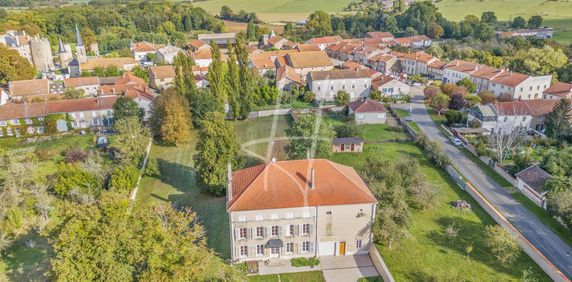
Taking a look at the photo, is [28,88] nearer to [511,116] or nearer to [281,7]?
[511,116]

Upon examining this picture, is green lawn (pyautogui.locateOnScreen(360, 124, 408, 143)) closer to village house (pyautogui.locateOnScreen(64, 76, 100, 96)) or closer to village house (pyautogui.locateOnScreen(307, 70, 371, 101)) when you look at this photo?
village house (pyautogui.locateOnScreen(307, 70, 371, 101))

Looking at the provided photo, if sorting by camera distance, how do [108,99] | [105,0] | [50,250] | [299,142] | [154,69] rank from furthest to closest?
1. [105,0]
2. [154,69]
3. [108,99]
4. [299,142]
5. [50,250]

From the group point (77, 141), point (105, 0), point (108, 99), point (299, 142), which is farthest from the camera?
point (105, 0)

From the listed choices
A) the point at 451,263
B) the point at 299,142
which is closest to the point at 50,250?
the point at 299,142

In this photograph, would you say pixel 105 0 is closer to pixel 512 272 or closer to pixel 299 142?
pixel 299 142

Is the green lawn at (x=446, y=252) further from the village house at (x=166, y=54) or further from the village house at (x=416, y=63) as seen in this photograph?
the village house at (x=166, y=54)

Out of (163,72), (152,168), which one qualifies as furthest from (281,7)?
(152,168)
